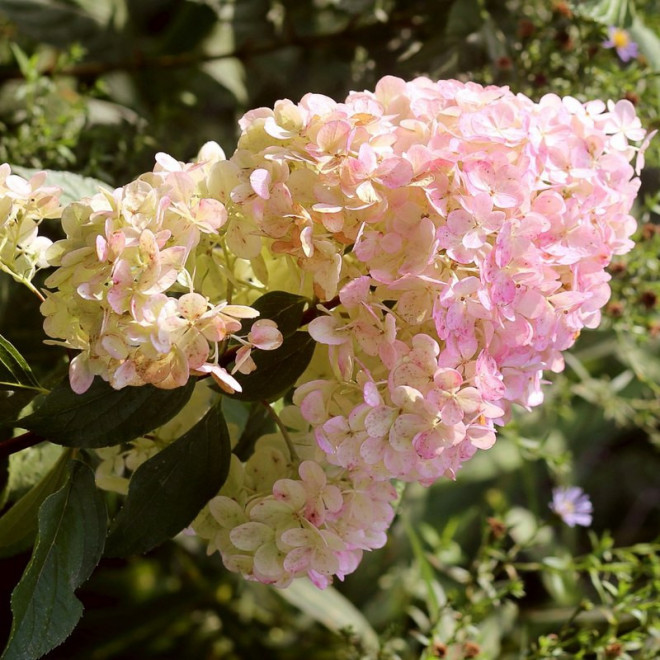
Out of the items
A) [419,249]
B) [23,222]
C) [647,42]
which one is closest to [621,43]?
[647,42]

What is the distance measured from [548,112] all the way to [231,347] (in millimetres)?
235

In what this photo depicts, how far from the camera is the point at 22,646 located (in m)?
0.46

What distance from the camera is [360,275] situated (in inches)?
20.0

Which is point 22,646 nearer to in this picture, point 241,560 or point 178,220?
point 241,560

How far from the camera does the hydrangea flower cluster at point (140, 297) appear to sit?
45 centimetres

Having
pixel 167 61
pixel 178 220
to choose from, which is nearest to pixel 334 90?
pixel 167 61

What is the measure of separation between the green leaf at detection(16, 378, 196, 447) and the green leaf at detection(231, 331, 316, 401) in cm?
3

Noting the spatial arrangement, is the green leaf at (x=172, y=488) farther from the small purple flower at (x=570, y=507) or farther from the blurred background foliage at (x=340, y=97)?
the small purple flower at (x=570, y=507)

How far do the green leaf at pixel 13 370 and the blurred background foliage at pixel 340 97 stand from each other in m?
0.18

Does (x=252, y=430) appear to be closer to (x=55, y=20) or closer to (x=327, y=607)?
(x=327, y=607)

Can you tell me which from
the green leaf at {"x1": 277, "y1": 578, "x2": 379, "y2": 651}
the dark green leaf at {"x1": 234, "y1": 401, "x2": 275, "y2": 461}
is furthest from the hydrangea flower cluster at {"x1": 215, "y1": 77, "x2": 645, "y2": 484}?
the green leaf at {"x1": 277, "y1": 578, "x2": 379, "y2": 651}

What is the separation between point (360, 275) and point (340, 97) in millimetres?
630

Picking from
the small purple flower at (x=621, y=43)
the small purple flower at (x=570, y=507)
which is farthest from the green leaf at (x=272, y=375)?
the small purple flower at (x=621, y=43)

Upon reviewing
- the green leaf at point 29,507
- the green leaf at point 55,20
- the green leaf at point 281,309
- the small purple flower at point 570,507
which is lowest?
the small purple flower at point 570,507
